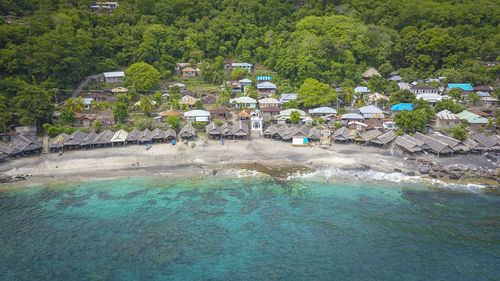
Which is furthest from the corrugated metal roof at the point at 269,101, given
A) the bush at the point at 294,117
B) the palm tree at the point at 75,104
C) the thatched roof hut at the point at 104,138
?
the palm tree at the point at 75,104

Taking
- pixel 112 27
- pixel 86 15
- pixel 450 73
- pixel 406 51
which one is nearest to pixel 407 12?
pixel 406 51

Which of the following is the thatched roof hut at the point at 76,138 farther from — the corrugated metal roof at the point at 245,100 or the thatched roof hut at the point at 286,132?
the thatched roof hut at the point at 286,132

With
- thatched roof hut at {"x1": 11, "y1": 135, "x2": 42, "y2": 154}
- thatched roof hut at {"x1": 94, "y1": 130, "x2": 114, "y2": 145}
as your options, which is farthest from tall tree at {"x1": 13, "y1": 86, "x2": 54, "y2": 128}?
thatched roof hut at {"x1": 94, "y1": 130, "x2": 114, "y2": 145}

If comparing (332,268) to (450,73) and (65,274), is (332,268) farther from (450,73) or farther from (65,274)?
(450,73)

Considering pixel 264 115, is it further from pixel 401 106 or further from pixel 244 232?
pixel 244 232

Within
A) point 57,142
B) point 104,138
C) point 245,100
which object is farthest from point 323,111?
point 57,142
